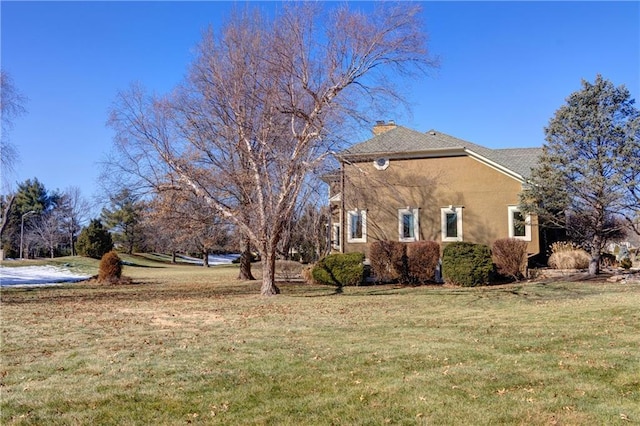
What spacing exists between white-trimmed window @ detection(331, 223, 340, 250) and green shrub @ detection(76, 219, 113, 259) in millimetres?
29949

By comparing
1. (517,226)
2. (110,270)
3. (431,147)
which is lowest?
(110,270)

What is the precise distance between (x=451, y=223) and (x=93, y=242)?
38269 mm

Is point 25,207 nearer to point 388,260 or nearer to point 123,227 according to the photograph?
point 123,227

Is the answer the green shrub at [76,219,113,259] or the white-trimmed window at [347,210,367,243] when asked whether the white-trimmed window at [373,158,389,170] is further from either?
the green shrub at [76,219,113,259]

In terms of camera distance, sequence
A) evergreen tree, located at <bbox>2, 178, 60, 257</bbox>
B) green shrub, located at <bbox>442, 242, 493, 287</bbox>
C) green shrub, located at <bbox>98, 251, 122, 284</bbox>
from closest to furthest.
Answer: green shrub, located at <bbox>442, 242, 493, 287</bbox>
green shrub, located at <bbox>98, 251, 122, 284</bbox>
evergreen tree, located at <bbox>2, 178, 60, 257</bbox>

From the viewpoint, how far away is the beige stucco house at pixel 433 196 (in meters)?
24.8

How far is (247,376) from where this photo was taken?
6.12 m

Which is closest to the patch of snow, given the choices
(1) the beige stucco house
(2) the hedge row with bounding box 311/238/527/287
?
(2) the hedge row with bounding box 311/238/527/287

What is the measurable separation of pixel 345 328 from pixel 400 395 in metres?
4.61

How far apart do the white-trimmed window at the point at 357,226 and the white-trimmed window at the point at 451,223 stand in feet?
12.6

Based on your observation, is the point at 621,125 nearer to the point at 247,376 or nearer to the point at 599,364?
the point at 599,364

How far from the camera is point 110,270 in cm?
2533

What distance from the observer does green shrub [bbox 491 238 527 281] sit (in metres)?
20.8

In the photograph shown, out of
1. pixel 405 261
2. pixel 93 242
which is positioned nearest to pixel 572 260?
pixel 405 261
